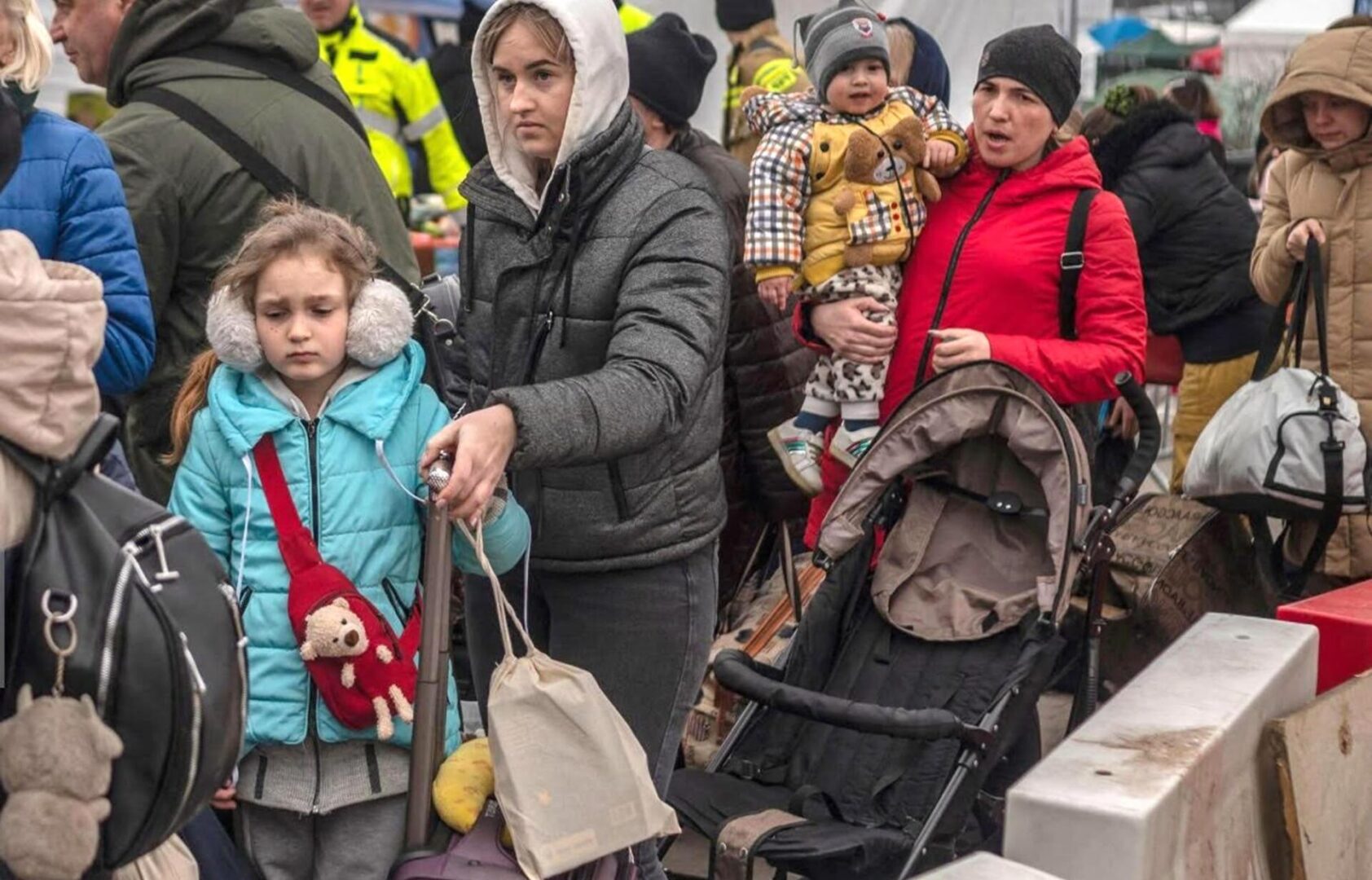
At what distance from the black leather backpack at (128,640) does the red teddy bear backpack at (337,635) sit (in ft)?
2.62

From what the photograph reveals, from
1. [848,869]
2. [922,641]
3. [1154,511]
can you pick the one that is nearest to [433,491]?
[848,869]

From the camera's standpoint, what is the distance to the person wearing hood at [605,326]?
3400 mm

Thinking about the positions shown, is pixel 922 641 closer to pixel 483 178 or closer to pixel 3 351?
pixel 483 178

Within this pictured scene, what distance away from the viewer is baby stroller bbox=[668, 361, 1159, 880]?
411cm

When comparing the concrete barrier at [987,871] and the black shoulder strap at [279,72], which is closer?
the concrete barrier at [987,871]

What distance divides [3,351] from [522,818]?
108 cm

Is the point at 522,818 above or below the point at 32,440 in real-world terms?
below

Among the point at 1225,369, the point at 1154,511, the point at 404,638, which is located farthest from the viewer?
the point at 1225,369

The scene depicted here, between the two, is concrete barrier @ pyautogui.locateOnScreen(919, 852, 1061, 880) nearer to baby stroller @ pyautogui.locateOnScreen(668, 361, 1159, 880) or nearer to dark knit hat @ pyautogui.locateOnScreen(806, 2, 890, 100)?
baby stroller @ pyautogui.locateOnScreen(668, 361, 1159, 880)

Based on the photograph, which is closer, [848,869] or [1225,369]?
[848,869]

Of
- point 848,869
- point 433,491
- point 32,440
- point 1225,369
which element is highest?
point 32,440

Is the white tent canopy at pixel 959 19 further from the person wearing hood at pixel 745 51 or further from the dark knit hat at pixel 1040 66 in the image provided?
the dark knit hat at pixel 1040 66

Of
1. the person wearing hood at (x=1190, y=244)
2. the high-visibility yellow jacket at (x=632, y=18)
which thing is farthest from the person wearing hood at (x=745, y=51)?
the person wearing hood at (x=1190, y=244)

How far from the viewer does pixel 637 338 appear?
3.28 meters
